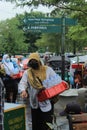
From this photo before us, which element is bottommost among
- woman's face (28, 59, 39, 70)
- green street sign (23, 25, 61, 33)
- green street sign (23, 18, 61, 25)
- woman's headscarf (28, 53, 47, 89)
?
green street sign (23, 25, 61, 33)

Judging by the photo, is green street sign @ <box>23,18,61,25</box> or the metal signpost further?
green street sign @ <box>23,18,61,25</box>

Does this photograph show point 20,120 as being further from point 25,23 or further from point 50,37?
point 50,37

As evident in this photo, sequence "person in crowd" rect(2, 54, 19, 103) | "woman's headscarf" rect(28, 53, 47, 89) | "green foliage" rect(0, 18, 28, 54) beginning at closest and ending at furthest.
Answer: "woman's headscarf" rect(28, 53, 47, 89) < "person in crowd" rect(2, 54, 19, 103) < "green foliage" rect(0, 18, 28, 54)

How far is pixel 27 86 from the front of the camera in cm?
770

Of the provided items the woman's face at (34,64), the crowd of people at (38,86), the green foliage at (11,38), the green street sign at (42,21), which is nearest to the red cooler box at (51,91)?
the crowd of people at (38,86)

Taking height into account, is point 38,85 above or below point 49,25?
above

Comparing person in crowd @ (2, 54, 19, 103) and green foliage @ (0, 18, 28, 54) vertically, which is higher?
person in crowd @ (2, 54, 19, 103)

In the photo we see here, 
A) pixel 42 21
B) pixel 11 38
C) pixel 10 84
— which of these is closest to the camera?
pixel 10 84

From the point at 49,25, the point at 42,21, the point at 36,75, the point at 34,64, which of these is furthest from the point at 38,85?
the point at 42,21

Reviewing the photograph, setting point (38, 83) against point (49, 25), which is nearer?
point (38, 83)

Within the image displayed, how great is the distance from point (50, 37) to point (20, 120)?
58.9 metres

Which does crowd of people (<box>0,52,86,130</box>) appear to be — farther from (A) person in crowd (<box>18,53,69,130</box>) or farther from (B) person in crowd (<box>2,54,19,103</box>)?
(B) person in crowd (<box>2,54,19,103</box>)

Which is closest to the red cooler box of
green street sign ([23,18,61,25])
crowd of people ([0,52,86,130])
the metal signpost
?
crowd of people ([0,52,86,130])

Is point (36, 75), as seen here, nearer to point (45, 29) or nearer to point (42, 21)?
point (45, 29)
